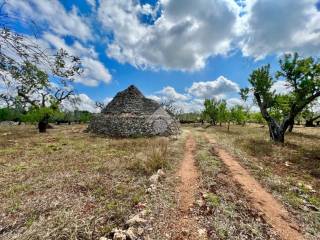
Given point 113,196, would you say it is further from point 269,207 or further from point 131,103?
point 131,103

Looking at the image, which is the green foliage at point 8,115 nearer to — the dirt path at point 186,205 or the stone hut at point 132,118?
the stone hut at point 132,118

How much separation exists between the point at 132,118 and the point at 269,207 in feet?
91.6

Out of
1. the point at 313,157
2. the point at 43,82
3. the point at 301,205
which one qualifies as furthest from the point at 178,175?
the point at 313,157

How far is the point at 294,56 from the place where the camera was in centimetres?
2533

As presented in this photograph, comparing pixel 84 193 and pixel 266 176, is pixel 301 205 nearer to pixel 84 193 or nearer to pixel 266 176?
pixel 266 176

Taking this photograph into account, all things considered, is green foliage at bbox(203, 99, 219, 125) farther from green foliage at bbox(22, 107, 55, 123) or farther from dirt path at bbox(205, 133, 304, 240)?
dirt path at bbox(205, 133, 304, 240)

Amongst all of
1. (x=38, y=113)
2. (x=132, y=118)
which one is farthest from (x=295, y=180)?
(x=38, y=113)

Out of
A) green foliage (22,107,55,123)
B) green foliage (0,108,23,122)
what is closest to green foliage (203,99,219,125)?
green foliage (22,107,55,123)

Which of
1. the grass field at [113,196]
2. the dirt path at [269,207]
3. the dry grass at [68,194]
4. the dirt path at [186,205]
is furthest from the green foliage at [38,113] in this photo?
the dirt path at [269,207]

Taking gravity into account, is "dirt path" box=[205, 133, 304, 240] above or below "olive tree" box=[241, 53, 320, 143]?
below

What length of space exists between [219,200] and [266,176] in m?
4.92

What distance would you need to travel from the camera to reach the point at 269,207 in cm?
808

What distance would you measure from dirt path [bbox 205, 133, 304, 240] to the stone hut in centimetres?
2163

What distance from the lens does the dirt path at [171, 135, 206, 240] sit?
20.4 feet
